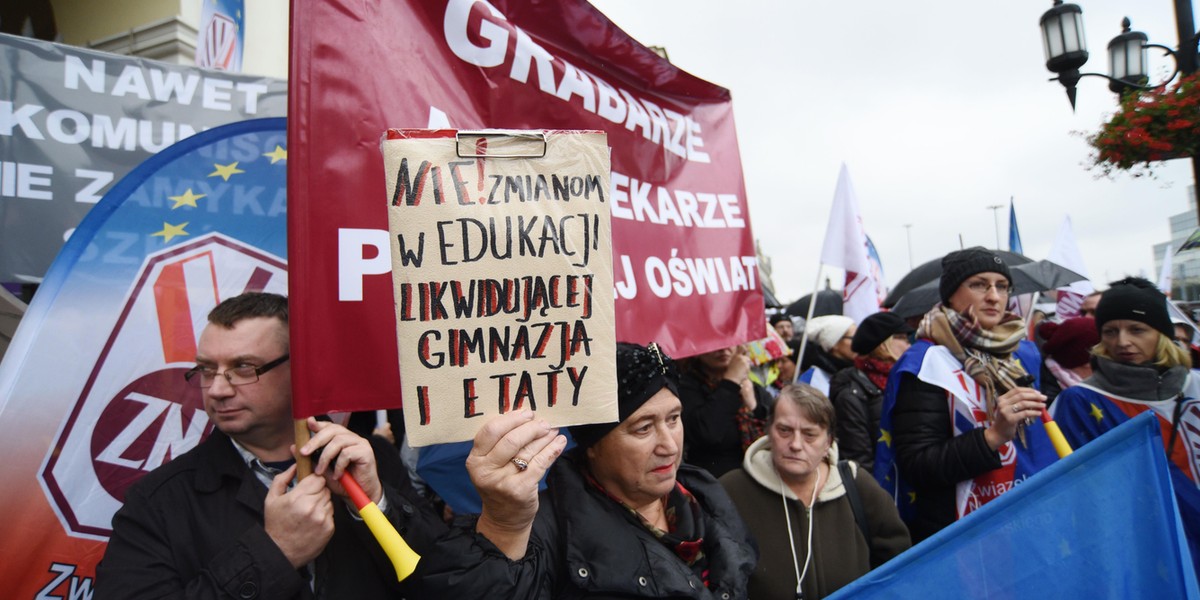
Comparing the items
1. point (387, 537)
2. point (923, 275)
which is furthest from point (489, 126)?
point (923, 275)

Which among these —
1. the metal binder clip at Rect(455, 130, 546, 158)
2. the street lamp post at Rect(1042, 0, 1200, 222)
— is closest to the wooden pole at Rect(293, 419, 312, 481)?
the metal binder clip at Rect(455, 130, 546, 158)

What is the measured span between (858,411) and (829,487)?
1341mm

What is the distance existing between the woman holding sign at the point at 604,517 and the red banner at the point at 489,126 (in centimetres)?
43

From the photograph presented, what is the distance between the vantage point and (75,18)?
7.65 meters

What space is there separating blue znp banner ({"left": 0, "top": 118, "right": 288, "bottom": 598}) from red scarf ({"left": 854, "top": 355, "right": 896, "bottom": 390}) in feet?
10.1

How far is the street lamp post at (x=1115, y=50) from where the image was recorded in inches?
217

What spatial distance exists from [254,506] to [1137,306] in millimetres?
3347

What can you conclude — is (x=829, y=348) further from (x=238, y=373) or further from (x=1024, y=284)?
(x=238, y=373)

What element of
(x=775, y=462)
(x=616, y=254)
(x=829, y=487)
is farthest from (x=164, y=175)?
(x=829, y=487)

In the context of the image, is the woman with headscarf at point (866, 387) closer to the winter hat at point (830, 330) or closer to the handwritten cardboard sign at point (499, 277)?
the winter hat at point (830, 330)

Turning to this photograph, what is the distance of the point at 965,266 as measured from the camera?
319cm

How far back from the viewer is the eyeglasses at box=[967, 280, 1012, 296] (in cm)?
312

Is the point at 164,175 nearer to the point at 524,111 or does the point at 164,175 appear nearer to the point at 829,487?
the point at 524,111

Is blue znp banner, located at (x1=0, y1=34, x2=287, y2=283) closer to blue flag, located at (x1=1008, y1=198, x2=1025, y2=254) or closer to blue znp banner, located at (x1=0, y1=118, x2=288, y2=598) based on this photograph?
blue znp banner, located at (x1=0, y1=118, x2=288, y2=598)
